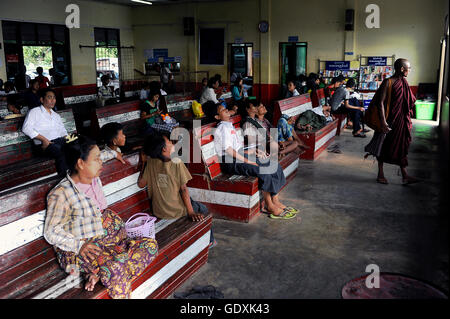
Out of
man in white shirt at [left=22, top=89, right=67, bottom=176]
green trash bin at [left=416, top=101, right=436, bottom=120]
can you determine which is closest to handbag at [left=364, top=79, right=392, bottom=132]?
man in white shirt at [left=22, top=89, right=67, bottom=176]

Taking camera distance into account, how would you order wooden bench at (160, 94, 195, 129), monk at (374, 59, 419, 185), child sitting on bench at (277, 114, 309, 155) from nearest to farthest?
monk at (374, 59, 419, 185) < child sitting on bench at (277, 114, 309, 155) < wooden bench at (160, 94, 195, 129)

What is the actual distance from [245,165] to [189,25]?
10866mm

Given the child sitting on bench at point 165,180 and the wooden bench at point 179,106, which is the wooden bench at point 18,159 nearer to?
the child sitting on bench at point 165,180

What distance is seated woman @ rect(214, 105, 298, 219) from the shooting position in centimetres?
478

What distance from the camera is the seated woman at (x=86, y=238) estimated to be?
8.42 ft

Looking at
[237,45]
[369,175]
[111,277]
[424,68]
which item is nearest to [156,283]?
[111,277]

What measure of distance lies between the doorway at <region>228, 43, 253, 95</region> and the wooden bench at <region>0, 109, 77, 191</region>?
964 cm

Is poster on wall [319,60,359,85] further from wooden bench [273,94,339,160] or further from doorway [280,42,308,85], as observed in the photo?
wooden bench [273,94,339,160]

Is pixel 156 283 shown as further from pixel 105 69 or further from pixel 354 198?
pixel 105 69

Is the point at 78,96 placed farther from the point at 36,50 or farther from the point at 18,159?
the point at 36,50

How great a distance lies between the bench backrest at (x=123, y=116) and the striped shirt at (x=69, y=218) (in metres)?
3.65

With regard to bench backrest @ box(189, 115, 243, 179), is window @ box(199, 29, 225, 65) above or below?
above

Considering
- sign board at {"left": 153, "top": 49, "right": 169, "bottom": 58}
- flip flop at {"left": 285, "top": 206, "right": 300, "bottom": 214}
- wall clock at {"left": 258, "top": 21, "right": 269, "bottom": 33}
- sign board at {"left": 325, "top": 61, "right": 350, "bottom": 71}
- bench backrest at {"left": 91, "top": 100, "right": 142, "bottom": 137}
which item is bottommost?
flip flop at {"left": 285, "top": 206, "right": 300, "bottom": 214}
